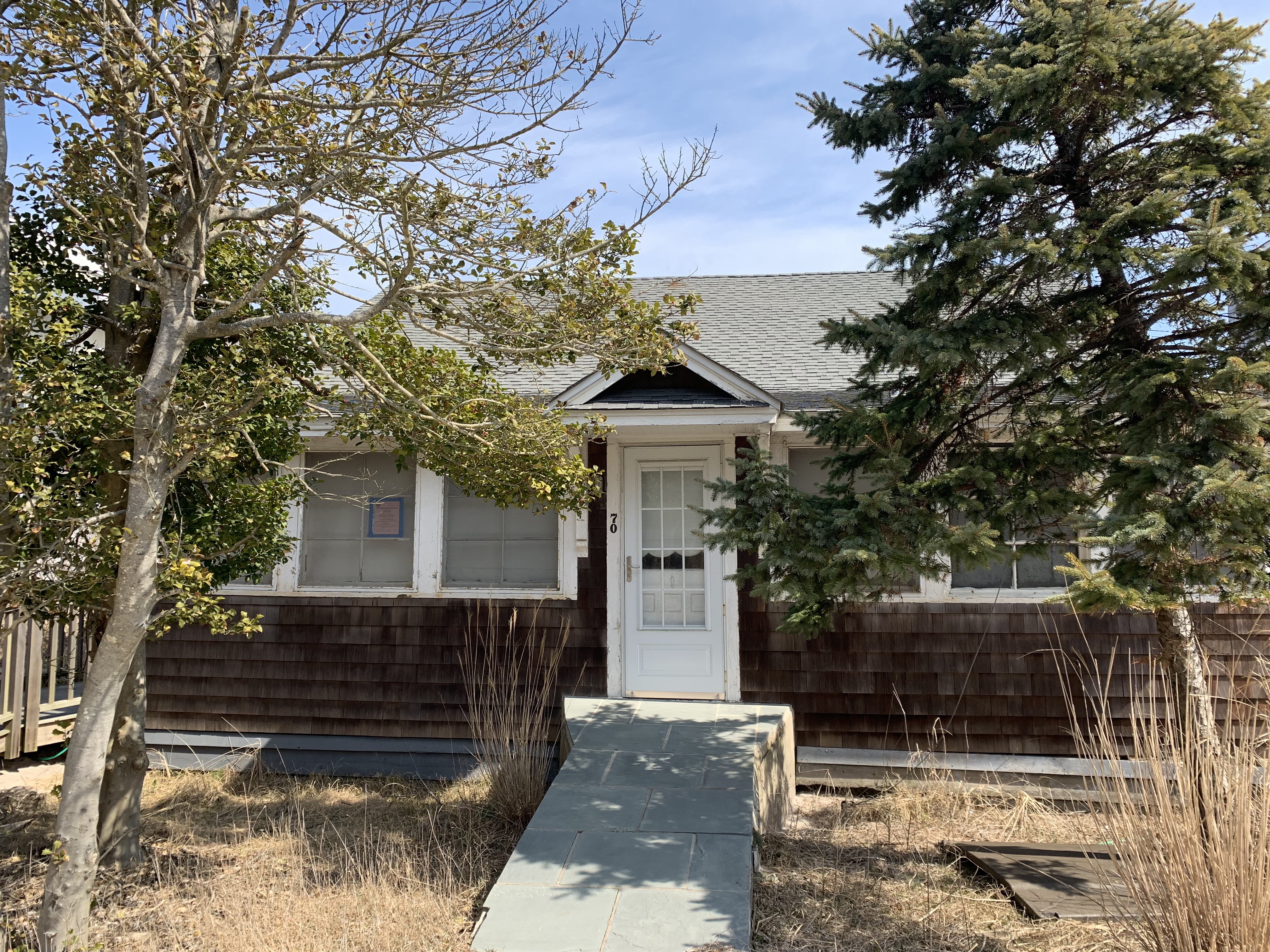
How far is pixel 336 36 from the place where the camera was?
180 inches

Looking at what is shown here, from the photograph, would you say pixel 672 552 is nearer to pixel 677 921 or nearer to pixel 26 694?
pixel 677 921

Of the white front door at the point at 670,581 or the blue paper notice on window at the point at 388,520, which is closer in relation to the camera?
the white front door at the point at 670,581

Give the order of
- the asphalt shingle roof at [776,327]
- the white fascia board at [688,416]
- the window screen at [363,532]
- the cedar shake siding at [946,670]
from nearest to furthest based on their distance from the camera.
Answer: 1. the white fascia board at [688,416]
2. the cedar shake siding at [946,670]
3. the asphalt shingle roof at [776,327]
4. the window screen at [363,532]

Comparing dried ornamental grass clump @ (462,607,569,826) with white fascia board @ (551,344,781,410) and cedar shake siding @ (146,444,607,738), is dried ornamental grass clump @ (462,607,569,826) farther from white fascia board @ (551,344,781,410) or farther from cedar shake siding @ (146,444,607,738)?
white fascia board @ (551,344,781,410)

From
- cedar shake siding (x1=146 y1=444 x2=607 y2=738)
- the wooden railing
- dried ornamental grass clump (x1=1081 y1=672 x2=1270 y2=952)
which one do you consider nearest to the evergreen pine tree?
dried ornamental grass clump (x1=1081 y1=672 x2=1270 y2=952)

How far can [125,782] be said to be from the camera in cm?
537

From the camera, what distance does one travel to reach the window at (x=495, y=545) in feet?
25.8

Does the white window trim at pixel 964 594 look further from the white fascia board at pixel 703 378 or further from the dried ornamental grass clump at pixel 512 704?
the dried ornamental grass clump at pixel 512 704

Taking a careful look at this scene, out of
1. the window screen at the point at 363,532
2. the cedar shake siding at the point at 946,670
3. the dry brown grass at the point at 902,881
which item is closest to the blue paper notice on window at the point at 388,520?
the window screen at the point at 363,532

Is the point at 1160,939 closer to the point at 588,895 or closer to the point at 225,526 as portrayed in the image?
the point at 588,895

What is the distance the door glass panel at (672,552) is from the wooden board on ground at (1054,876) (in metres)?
2.81

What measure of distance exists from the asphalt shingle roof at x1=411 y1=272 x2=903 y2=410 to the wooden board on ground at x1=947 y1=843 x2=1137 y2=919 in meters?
3.31

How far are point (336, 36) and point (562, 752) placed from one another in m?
4.82

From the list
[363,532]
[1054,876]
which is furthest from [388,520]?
[1054,876]
